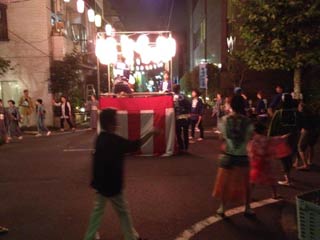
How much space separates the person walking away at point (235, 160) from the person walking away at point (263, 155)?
0.79 meters

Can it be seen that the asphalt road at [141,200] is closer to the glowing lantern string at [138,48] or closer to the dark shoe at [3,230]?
the dark shoe at [3,230]

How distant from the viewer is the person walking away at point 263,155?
6.89 metres

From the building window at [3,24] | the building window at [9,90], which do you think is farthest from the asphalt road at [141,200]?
the building window at [3,24]

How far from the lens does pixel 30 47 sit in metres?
22.2

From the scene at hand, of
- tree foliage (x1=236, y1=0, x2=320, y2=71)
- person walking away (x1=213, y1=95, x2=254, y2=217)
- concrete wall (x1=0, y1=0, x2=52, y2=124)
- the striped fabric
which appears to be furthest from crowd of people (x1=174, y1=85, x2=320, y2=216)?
concrete wall (x1=0, y1=0, x2=52, y2=124)

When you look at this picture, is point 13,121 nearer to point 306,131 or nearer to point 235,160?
point 306,131

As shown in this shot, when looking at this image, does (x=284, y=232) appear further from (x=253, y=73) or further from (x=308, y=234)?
(x=253, y=73)

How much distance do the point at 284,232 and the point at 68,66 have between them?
18.4 meters

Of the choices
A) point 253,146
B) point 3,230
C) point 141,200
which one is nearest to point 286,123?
point 253,146

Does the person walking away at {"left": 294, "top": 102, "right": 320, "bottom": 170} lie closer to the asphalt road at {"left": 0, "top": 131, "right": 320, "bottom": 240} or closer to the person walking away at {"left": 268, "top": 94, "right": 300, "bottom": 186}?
the asphalt road at {"left": 0, "top": 131, "right": 320, "bottom": 240}

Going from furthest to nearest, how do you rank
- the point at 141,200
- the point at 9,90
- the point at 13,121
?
1. the point at 9,90
2. the point at 13,121
3. the point at 141,200

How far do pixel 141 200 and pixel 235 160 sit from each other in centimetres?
220

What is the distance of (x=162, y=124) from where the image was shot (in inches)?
475

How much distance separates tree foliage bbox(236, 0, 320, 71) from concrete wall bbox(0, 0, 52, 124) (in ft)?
40.2
